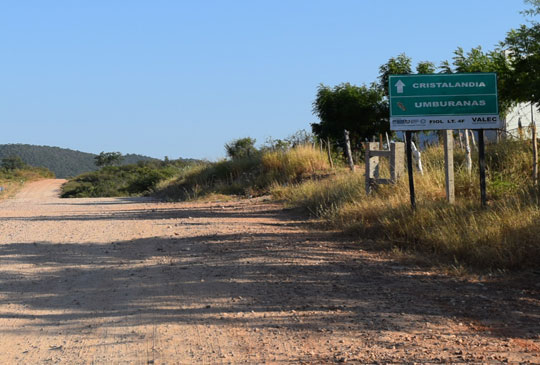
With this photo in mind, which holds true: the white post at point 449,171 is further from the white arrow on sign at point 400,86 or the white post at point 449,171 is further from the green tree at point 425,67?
the green tree at point 425,67

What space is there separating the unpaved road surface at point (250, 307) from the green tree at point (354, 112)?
20.0 metres

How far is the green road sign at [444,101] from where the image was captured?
10.6 meters

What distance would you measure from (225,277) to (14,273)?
284cm

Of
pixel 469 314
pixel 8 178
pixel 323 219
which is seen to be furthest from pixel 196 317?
pixel 8 178

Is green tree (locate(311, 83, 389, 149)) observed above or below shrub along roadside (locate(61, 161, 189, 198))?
above

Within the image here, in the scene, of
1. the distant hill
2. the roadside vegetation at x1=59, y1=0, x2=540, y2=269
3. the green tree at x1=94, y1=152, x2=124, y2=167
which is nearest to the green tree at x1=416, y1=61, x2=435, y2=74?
the roadside vegetation at x1=59, y1=0, x2=540, y2=269

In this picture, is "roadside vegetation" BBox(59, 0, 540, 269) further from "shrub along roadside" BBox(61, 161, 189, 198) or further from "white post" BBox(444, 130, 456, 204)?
"shrub along roadside" BBox(61, 161, 189, 198)

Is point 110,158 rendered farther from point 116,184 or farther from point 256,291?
point 256,291

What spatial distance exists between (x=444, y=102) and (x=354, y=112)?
18.9m

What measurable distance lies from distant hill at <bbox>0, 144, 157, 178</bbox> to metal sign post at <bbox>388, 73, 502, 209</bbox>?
103036 mm

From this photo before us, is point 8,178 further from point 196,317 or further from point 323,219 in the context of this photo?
point 196,317

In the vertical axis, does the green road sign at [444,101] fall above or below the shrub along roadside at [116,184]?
above

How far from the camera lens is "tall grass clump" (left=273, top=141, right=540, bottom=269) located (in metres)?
7.87

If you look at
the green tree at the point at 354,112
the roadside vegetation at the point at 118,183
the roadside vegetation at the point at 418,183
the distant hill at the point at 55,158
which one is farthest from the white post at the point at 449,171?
the distant hill at the point at 55,158
